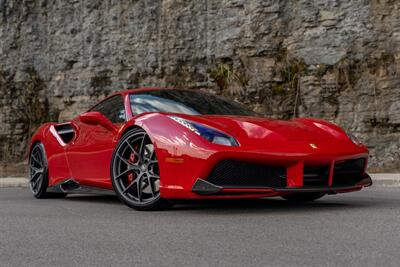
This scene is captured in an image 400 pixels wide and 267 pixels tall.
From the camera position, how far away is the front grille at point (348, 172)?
226 inches


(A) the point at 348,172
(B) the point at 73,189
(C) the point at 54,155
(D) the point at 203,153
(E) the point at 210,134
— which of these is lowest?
(B) the point at 73,189

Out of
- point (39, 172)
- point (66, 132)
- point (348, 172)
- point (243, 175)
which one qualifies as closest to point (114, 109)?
point (66, 132)

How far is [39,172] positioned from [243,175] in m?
3.49

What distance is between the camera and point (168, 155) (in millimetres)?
5715

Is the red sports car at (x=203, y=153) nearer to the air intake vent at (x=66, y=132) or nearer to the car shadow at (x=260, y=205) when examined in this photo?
the car shadow at (x=260, y=205)

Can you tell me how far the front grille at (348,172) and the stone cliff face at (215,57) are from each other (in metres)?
7.55

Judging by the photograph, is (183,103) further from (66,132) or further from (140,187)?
(66,132)

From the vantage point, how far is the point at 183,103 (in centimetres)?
668

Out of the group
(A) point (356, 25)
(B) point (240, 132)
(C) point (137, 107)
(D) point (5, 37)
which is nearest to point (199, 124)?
(B) point (240, 132)

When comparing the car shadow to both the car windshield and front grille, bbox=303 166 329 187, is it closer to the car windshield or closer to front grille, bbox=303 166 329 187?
front grille, bbox=303 166 329 187

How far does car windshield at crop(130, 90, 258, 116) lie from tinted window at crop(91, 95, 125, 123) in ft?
0.46

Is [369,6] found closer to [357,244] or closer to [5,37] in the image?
[5,37]

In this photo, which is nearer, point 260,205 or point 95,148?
point 260,205

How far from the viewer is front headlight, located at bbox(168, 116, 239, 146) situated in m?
5.57
